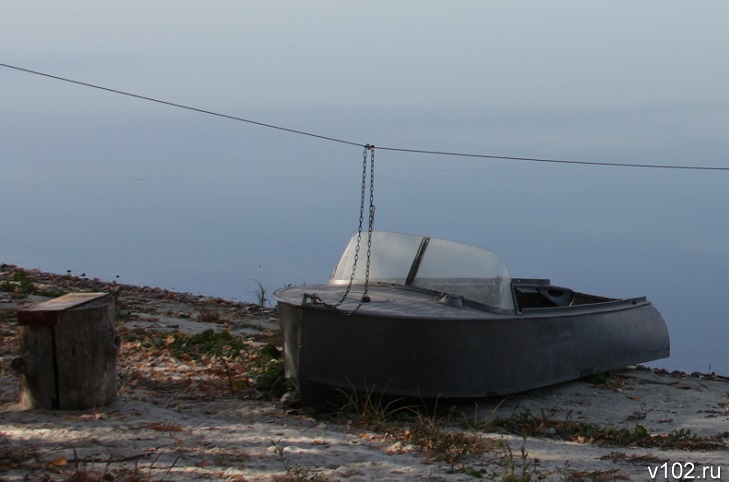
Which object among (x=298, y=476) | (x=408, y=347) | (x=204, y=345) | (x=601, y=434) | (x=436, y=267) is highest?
(x=436, y=267)

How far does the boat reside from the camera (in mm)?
7980

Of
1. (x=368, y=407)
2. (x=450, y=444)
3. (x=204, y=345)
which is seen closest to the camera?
(x=450, y=444)

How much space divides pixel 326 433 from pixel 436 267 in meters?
2.72

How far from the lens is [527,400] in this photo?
940 centimetres

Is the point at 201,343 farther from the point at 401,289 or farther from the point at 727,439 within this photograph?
the point at 727,439

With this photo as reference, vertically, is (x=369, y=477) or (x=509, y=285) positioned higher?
(x=509, y=285)

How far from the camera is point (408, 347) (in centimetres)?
804

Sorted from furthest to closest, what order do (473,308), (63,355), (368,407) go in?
(473,308) → (368,407) → (63,355)

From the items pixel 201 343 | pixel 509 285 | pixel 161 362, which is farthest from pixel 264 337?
pixel 509 285

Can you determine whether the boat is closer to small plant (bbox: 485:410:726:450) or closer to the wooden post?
small plant (bbox: 485:410:726:450)

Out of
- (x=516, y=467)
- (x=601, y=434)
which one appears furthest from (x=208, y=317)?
(x=516, y=467)

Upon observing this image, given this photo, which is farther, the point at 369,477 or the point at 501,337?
the point at 501,337

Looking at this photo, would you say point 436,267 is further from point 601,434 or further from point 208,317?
point 208,317

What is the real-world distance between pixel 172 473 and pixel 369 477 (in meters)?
1.11
